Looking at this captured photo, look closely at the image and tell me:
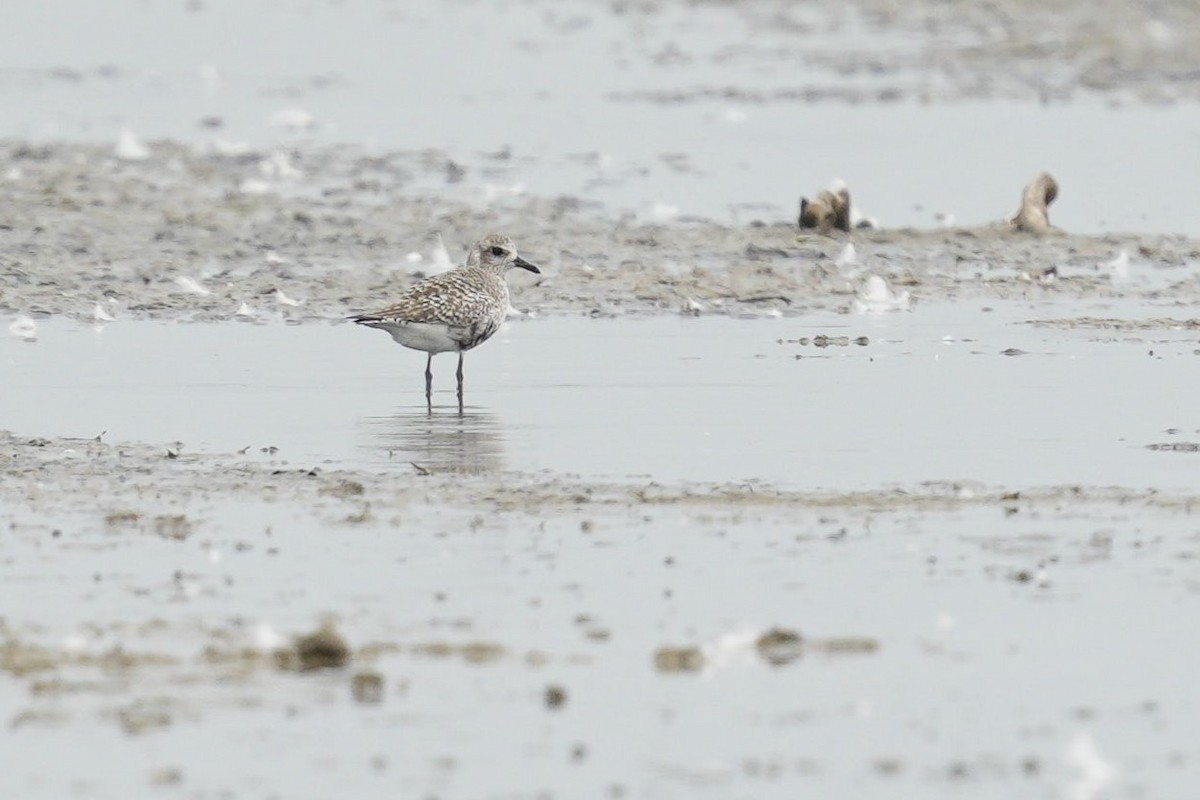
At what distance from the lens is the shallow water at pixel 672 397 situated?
42.4 feet

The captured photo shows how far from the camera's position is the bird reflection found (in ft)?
42.4

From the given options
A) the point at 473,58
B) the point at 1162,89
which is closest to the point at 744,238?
the point at 1162,89

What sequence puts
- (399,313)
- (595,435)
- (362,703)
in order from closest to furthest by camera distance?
1. (362,703)
2. (595,435)
3. (399,313)


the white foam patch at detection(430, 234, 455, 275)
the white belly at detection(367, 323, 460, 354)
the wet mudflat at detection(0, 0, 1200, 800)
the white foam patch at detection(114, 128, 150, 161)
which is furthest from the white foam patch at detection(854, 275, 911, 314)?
the white foam patch at detection(114, 128, 150, 161)

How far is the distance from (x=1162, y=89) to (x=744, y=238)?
40.4ft

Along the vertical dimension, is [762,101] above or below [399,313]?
above

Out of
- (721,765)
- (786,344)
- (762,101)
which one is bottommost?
(721,765)

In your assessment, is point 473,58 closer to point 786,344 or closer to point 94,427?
point 786,344

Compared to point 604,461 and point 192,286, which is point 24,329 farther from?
point 604,461

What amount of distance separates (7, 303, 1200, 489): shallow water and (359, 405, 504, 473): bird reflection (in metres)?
0.03

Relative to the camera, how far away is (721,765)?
809 centimetres

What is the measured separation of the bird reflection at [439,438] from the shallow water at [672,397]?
0.03 m

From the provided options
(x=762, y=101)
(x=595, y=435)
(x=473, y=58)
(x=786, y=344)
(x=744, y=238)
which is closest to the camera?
(x=595, y=435)

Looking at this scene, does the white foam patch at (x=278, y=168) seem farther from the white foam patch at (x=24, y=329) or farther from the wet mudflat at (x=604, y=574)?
the wet mudflat at (x=604, y=574)
